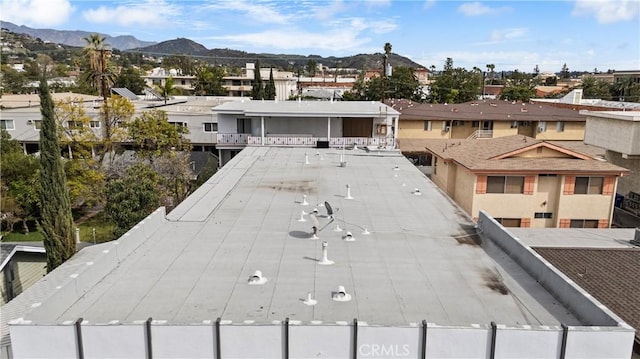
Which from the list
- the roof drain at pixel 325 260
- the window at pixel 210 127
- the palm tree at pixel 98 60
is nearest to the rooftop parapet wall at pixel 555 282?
the roof drain at pixel 325 260

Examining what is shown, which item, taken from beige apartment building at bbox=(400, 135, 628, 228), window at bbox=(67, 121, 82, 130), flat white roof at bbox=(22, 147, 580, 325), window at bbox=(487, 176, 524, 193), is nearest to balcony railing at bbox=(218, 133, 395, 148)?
beige apartment building at bbox=(400, 135, 628, 228)

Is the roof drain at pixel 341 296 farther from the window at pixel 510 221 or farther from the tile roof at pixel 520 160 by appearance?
the window at pixel 510 221

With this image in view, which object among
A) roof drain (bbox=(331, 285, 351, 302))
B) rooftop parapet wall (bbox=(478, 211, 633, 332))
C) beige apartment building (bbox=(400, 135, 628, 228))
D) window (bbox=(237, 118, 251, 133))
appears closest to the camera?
rooftop parapet wall (bbox=(478, 211, 633, 332))

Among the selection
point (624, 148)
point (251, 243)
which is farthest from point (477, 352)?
point (624, 148)

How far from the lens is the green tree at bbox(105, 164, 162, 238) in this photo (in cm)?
2174

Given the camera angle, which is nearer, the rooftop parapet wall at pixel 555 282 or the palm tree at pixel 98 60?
the rooftop parapet wall at pixel 555 282

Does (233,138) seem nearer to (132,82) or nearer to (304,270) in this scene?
(304,270)

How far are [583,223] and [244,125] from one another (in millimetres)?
21007

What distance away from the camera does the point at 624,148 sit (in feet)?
84.0

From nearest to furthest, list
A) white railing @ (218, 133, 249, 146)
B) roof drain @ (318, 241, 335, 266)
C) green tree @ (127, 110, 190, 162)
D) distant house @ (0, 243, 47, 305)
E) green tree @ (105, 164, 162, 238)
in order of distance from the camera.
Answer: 1. roof drain @ (318, 241, 335, 266)
2. distant house @ (0, 243, 47, 305)
3. green tree @ (105, 164, 162, 238)
4. green tree @ (127, 110, 190, 162)
5. white railing @ (218, 133, 249, 146)

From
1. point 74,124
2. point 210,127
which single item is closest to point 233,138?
point 74,124

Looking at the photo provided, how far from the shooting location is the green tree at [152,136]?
101ft

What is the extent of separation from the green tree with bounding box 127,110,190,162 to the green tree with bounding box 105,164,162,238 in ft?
25.0

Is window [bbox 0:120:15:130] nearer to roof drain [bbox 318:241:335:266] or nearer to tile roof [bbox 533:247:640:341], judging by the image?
roof drain [bbox 318:241:335:266]
